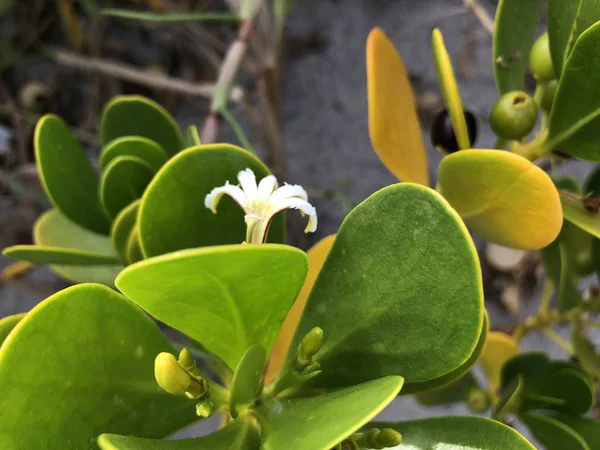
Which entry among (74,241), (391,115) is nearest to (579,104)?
(391,115)

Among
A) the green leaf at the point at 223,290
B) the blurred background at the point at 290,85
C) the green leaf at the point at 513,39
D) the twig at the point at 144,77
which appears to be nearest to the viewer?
the green leaf at the point at 223,290

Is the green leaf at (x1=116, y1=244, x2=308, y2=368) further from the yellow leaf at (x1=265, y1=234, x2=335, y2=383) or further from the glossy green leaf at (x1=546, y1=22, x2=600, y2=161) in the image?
the glossy green leaf at (x1=546, y1=22, x2=600, y2=161)

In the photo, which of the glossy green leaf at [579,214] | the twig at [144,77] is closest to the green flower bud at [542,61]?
the glossy green leaf at [579,214]

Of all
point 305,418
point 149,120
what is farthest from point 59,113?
point 305,418

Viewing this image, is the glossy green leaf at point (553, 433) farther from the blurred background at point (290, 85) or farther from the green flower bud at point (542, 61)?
the blurred background at point (290, 85)

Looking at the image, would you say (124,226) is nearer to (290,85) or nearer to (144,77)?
(144,77)

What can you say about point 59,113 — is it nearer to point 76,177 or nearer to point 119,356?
point 76,177
